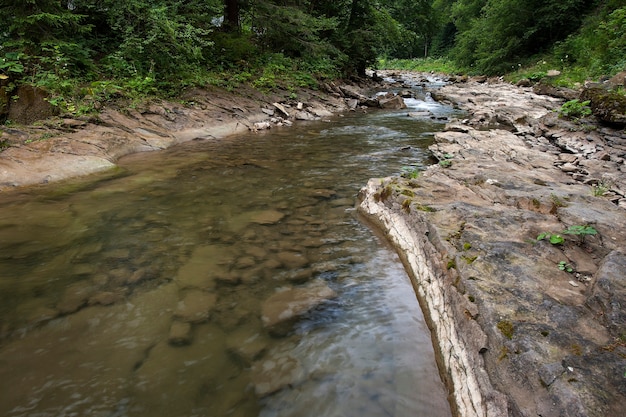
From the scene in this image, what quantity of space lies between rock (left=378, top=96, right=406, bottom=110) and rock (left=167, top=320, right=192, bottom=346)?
14708 millimetres

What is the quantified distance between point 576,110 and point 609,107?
0.98 m

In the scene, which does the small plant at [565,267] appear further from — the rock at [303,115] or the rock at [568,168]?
the rock at [303,115]

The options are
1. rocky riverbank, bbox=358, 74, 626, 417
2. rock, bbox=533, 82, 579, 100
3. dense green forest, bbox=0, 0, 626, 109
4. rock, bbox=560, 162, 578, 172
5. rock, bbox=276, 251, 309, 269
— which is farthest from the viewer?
rock, bbox=533, 82, 579, 100

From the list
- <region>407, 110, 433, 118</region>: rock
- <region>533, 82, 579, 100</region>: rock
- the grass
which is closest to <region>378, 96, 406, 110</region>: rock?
<region>407, 110, 433, 118</region>: rock

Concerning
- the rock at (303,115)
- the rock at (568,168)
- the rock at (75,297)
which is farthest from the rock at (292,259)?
the rock at (303,115)

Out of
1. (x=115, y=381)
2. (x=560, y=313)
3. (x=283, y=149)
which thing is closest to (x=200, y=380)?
(x=115, y=381)

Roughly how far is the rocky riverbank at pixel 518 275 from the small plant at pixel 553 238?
0.03 meters

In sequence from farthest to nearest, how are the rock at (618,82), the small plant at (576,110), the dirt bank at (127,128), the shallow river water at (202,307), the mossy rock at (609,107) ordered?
the rock at (618,82), the small plant at (576,110), the mossy rock at (609,107), the dirt bank at (127,128), the shallow river water at (202,307)

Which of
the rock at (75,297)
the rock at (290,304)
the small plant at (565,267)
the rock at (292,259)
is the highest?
the small plant at (565,267)

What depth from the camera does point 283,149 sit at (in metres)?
9.23

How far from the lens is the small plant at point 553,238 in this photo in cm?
322

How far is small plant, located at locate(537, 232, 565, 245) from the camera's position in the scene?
3.22 meters

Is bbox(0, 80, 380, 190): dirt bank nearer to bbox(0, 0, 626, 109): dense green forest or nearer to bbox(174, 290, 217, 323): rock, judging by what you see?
bbox(0, 0, 626, 109): dense green forest

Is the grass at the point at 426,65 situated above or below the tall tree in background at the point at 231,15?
above
